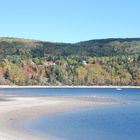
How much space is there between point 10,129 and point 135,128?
419 inches

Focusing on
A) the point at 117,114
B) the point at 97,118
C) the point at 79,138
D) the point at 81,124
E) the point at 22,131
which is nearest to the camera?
the point at 79,138

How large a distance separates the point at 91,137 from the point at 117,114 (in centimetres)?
2081

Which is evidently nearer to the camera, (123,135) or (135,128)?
(123,135)

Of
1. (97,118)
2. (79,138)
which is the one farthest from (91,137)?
(97,118)

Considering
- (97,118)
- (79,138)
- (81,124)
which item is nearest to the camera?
(79,138)

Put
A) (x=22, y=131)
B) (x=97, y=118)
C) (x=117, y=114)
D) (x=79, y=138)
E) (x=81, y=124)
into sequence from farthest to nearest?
(x=117, y=114) → (x=97, y=118) → (x=81, y=124) → (x=22, y=131) → (x=79, y=138)

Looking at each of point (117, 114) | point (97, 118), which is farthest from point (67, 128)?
point (117, 114)

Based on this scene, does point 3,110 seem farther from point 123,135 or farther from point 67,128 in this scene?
point 123,135

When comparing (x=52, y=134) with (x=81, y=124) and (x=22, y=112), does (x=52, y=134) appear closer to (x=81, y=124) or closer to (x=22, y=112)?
(x=81, y=124)

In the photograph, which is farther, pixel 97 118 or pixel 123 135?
pixel 97 118

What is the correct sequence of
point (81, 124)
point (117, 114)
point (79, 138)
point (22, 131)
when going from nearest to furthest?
point (79, 138) → point (22, 131) → point (81, 124) → point (117, 114)

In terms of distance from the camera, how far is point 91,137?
39.5m

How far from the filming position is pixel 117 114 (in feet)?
197

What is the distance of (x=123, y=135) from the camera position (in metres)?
41.1
